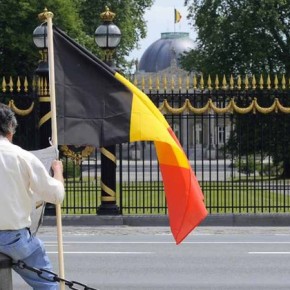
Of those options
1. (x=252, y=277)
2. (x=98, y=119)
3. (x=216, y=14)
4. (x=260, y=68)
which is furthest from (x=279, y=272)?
(x=216, y=14)

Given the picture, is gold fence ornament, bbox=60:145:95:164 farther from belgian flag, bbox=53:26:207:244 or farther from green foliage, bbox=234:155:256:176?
belgian flag, bbox=53:26:207:244

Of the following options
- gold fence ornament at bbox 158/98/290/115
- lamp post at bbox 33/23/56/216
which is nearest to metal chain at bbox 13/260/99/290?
lamp post at bbox 33/23/56/216

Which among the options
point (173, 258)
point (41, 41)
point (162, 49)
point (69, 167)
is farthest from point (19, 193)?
point (162, 49)

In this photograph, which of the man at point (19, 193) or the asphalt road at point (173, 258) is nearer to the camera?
the man at point (19, 193)

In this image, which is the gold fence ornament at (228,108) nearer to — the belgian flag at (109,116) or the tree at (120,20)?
the belgian flag at (109,116)

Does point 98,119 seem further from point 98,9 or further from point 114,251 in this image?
point 98,9

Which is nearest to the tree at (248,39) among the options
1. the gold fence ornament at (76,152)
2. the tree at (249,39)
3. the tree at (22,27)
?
the tree at (249,39)

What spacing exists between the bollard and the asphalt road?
464cm

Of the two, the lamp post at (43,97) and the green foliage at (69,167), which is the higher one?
the lamp post at (43,97)

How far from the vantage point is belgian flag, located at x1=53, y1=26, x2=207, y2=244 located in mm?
8273

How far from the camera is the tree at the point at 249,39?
4675 cm

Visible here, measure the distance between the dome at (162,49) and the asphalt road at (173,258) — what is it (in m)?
112

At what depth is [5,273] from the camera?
7.11 meters

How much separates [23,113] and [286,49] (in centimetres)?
2900
